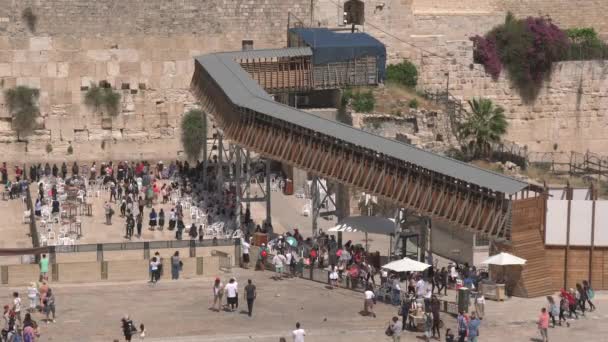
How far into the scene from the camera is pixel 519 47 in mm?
Answer: 71062

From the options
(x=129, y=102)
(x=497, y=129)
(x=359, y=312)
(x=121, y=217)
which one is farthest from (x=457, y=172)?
(x=129, y=102)

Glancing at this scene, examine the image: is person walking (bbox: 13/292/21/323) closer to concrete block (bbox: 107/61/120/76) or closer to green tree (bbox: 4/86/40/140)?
green tree (bbox: 4/86/40/140)

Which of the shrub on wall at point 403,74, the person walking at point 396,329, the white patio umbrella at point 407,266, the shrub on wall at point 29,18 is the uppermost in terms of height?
the shrub on wall at point 29,18

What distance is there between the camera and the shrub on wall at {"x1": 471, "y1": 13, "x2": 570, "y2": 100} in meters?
71.1

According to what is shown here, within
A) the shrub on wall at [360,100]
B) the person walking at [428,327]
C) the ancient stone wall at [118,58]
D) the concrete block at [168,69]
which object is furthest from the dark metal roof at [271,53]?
the person walking at [428,327]

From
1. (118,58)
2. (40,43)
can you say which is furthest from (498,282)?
(40,43)

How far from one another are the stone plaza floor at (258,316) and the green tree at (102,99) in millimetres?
19672

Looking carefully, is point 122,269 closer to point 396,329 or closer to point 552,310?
point 396,329

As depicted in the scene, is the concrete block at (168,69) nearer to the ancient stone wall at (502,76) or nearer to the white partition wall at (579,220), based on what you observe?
the ancient stone wall at (502,76)

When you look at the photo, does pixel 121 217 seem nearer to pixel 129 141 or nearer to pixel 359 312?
pixel 129 141

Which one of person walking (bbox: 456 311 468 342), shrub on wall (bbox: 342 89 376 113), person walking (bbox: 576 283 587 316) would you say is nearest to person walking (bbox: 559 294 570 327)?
person walking (bbox: 576 283 587 316)

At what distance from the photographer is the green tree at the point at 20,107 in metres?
67.9

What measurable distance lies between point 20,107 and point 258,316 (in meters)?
24.2

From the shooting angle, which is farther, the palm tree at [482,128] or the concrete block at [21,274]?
the palm tree at [482,128]
